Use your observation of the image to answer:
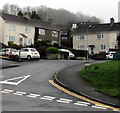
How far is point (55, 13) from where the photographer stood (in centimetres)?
8681

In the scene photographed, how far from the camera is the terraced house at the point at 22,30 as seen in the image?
48969 millimetres

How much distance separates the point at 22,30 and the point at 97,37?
1974 cm

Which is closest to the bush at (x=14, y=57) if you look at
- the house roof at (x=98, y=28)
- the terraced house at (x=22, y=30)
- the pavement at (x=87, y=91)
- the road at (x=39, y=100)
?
the pavement at (x=87, y=91)

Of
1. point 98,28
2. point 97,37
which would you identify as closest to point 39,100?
point 97,37

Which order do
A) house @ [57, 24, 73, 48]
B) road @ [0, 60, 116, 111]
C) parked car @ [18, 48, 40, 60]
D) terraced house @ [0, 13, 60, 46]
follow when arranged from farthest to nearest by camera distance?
house @ [57, 24, 73, 48], terraced house @ [0, 13, 60, 46], parked car @ [18, 48, 40, 60], road @ [0, 60, 116, 111]

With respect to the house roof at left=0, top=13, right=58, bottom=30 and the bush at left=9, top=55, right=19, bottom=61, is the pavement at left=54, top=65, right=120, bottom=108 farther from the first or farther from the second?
the house roof at left=0, top=13, right=58, bottom=30

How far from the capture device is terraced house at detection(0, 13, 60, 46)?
4897 centimetres

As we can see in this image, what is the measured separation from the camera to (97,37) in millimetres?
58750

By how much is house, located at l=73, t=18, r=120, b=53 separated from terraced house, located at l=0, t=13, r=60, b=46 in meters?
7.01

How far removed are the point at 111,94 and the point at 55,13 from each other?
79103 mm

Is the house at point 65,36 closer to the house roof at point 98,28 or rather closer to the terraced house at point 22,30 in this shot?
the house roof at point 98,28

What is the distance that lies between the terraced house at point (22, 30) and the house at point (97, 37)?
7012 millimetres

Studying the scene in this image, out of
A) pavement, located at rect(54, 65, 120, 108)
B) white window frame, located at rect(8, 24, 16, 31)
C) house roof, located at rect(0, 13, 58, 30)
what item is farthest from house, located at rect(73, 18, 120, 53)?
pavement, located at rect(54, 65, 120, 108)

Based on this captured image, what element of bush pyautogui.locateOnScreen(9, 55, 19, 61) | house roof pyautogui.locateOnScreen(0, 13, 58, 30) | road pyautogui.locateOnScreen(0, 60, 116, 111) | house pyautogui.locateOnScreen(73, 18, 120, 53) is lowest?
road pyautogui.locateOnScreen(0, 60, 116, 111)
